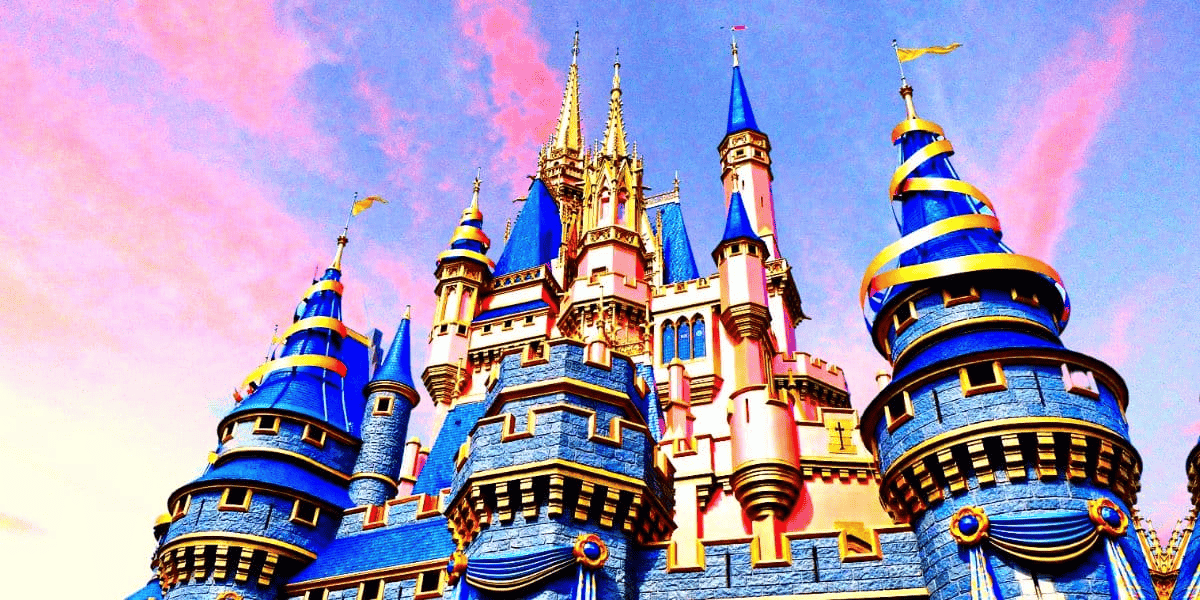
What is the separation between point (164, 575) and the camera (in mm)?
24516

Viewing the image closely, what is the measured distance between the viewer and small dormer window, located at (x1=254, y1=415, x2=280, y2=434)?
27.6 m

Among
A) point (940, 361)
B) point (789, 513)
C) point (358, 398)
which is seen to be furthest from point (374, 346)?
point (940, 361)

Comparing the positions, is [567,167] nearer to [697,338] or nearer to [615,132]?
[615,132]

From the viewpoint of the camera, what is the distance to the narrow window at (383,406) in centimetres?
3319

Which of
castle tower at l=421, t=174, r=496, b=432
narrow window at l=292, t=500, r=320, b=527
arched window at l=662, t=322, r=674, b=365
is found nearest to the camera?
narrow window at l=292, t=500, r=320, b=527

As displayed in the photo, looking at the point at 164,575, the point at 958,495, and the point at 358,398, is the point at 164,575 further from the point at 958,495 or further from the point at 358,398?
the point at 958,495

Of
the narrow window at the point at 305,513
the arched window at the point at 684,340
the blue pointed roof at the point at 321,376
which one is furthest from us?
the arched window at the point at 684,340

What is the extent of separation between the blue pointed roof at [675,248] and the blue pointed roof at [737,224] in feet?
26.7

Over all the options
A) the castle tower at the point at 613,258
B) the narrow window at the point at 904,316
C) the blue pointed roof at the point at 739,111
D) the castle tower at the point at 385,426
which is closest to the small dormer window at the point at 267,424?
the castle tower at the point at 385,426

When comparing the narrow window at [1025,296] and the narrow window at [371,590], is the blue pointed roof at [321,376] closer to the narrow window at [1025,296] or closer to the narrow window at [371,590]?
the narrow window at [371,590]

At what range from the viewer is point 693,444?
2639cm

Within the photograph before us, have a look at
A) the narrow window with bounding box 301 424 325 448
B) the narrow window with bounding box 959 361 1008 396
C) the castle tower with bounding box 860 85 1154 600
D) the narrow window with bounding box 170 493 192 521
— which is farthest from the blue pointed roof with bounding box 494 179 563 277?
the narrow window with bounding box 959 361 1008 396

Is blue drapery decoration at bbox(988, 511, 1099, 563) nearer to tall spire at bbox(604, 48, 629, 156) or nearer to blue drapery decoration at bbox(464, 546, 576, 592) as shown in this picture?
blue drapery decoration at bbox(464, 546, 576, 592)

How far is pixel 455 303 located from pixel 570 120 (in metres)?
25.7
